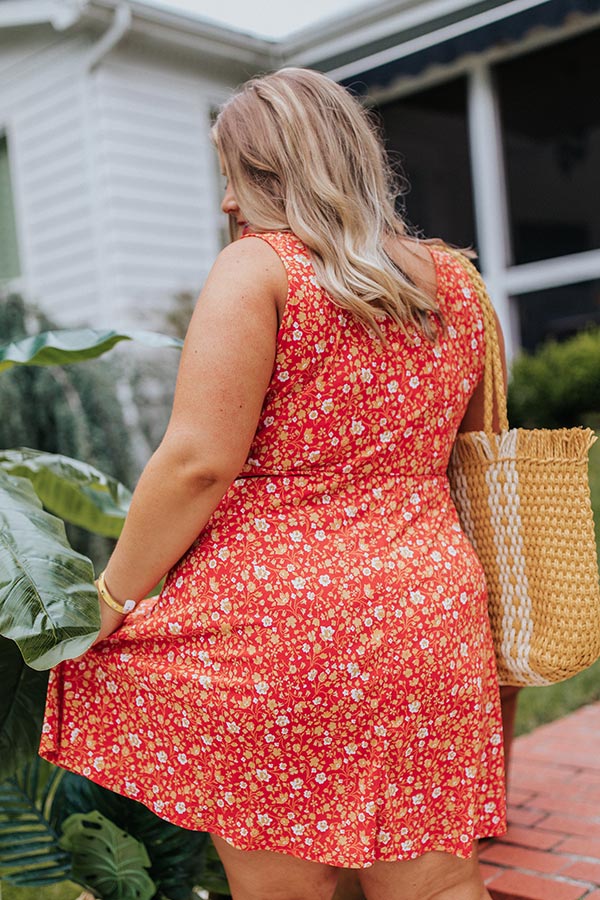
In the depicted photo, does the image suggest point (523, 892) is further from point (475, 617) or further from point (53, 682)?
point (53, 682)

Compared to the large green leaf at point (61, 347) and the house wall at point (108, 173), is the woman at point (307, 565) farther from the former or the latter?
the house wall at point (108, 173)

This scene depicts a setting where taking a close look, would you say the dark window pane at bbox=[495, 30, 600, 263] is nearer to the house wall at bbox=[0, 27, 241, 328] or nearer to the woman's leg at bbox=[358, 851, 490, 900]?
the house wall at bbox=[0, 27, 241, 328]

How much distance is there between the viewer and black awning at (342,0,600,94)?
6.93 m

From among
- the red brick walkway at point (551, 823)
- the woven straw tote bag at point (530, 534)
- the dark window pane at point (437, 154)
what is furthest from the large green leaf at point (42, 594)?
the dark window pane at point (437, 154)

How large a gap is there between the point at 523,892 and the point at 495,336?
1452 mm

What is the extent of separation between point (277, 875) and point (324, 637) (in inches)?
17.1

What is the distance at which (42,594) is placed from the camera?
1653 millimetres

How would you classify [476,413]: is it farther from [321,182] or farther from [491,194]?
[491,194]

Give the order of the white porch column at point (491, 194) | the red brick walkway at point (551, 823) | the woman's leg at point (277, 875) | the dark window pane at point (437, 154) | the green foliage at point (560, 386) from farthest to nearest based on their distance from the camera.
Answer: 1. the dark window pane at point (437, 154)
2. the white porch column at point (491, 194)
3. the green foliage at point (560, 386)
4. the red brick walkway at point (551, 823)
5. the woman's leg at point (277, 875)

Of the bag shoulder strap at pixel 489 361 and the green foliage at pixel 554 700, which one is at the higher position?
the bag shoulder strap at pixel 489 361

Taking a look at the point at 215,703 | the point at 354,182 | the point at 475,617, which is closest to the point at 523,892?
the point at 475,617

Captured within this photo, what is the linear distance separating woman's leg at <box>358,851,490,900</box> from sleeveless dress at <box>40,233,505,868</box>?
0.04m

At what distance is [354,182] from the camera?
170 cm

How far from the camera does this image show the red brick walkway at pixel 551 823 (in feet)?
8.20
